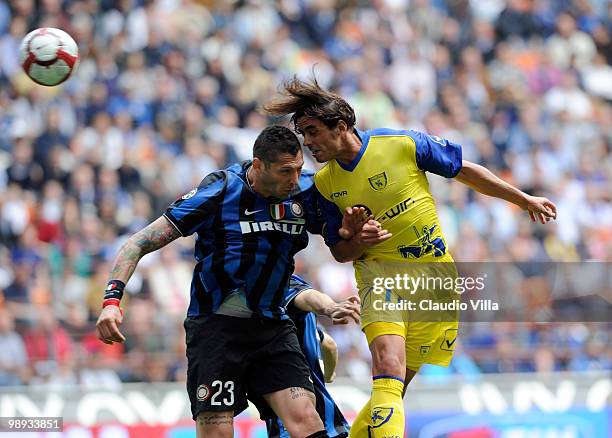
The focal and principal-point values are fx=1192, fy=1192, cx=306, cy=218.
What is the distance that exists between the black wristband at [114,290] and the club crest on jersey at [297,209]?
3.78 feet

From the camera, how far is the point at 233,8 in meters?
17.3

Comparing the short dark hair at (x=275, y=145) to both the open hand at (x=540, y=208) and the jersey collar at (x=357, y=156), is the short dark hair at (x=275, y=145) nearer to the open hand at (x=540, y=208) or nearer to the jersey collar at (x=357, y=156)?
the jersey collar at (x=357, y=156)


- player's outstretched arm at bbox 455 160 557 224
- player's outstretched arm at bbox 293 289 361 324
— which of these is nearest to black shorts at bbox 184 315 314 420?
player's outstretched arm at bbox 293 289 361 324

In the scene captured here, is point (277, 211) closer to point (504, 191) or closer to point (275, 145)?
point (275, 145)

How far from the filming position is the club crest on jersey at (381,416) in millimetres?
6985

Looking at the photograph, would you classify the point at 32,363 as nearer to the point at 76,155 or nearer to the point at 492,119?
the point at 76,155

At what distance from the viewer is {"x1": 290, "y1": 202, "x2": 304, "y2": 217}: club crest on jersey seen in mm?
7336

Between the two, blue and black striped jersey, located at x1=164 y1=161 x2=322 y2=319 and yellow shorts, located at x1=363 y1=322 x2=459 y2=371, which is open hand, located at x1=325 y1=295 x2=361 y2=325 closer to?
yellow shorts, located at x1=363 y1=322 x2=459 y2=371

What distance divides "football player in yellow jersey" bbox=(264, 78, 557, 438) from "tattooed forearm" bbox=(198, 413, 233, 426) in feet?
2.84

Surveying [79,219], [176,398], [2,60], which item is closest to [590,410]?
[176,398]

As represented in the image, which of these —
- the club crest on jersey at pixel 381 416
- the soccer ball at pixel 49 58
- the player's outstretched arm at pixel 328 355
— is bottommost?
the club crest on jersey at pixel 381 416

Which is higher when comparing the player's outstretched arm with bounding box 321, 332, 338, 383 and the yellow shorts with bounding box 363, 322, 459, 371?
the player's outstretched arm with bounding box 321, 332, 338, 383

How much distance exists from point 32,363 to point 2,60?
17.9 feet

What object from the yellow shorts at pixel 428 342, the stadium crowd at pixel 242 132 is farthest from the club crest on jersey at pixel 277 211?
the stadium crowd at pixel 242 132
